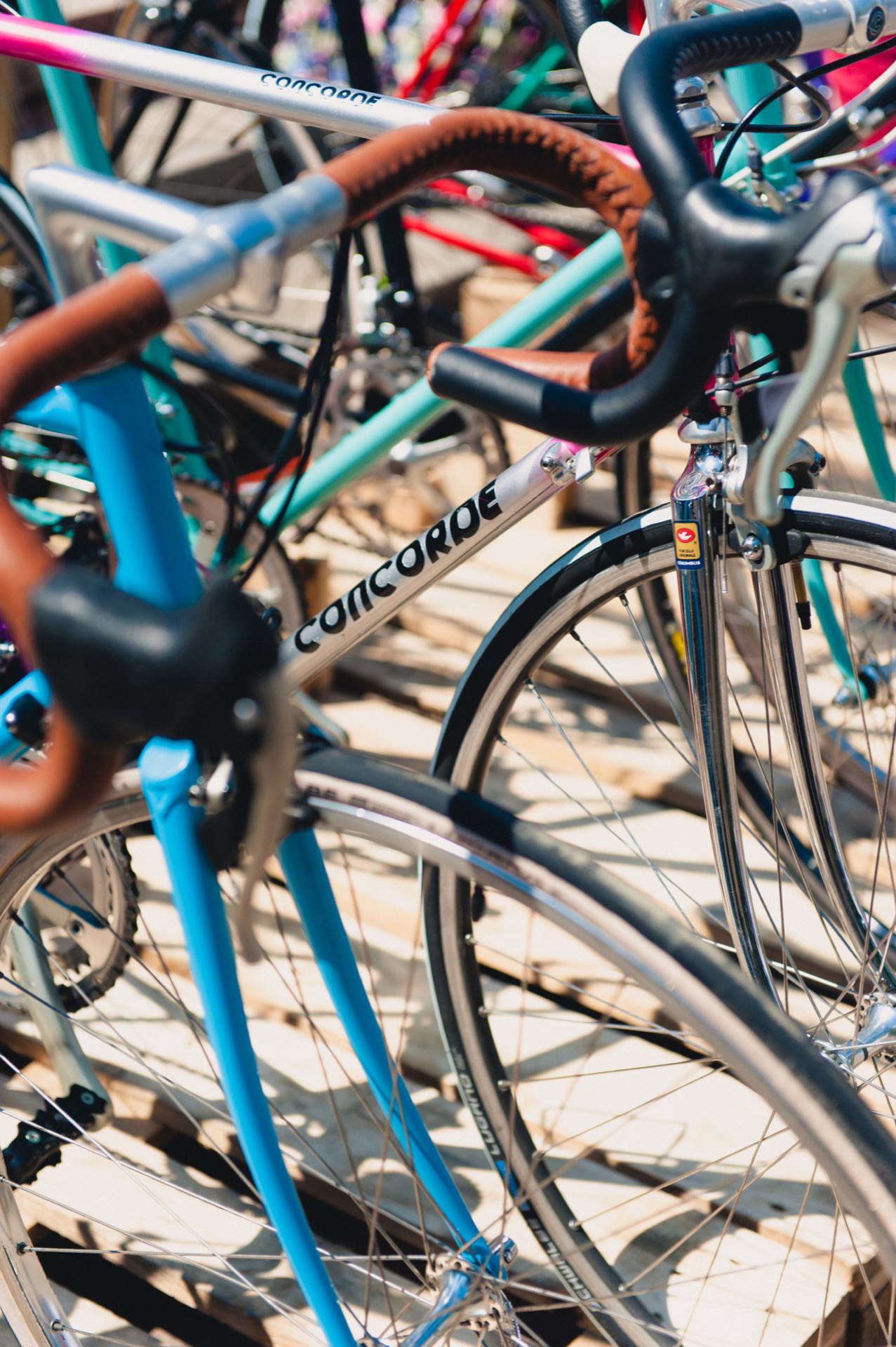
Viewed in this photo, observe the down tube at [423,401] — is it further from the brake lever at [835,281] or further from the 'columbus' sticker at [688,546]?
the brake lever at [835,281]

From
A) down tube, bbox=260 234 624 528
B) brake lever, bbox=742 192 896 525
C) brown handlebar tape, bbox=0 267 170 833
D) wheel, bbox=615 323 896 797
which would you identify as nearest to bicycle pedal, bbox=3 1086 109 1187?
down tube, bbox=260 234 624 528

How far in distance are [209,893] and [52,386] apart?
0.38 m

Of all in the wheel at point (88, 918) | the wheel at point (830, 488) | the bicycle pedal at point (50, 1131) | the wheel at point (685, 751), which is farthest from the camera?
the wheel at point (830, 488)

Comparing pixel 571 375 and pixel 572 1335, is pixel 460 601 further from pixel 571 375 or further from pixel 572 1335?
pixel 571 375

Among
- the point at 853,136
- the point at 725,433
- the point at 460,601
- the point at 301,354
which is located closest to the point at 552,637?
the point at 725,433

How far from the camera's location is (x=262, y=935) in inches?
67.1

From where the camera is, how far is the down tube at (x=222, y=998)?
86cm

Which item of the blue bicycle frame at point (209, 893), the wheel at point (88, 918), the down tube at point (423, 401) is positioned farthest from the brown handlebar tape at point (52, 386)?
the wheel at point (88, 918)

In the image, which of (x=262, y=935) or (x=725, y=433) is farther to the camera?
(x=262, y=935)

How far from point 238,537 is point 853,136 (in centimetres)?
73

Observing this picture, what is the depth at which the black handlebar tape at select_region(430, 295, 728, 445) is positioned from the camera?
2.10 feet

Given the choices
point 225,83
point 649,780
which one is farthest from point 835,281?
point 649,780

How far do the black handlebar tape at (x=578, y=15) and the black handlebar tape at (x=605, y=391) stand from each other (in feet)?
1.34

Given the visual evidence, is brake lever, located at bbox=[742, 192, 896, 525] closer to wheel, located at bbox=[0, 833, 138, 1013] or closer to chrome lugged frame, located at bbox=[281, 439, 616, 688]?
chrome lugged frame, located at bbox=[281, 439, 616, 688]
